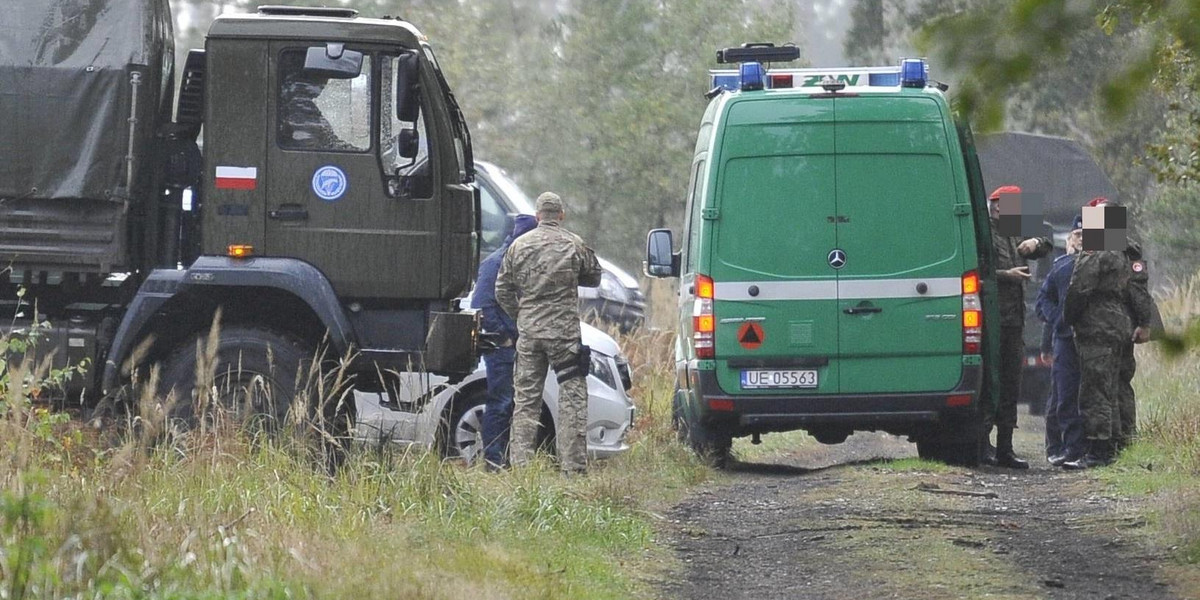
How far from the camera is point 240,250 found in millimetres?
9586

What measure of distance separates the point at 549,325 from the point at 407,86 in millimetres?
1647

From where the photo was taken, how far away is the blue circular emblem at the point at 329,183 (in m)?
9.61

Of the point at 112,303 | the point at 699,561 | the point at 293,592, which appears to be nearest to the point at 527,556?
the point at 699,561

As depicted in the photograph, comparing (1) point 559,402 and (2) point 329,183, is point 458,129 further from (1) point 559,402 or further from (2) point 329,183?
(1) point 559,402

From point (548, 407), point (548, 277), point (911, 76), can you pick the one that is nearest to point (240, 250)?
point (548, 277)

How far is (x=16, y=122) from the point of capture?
9.41 meters

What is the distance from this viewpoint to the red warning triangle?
10727mm

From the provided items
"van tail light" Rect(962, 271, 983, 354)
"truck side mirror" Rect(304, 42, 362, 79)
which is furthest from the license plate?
"truck side mirror" Rect(304, 42, 362, 79)

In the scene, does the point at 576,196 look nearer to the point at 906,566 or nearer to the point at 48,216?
the point at 48,216

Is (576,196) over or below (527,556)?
over

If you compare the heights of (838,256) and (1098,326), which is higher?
(838,256)

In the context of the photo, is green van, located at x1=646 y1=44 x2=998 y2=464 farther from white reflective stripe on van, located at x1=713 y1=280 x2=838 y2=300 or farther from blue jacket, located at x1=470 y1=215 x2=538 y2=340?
blue jacket, located at x1=470 y1=215 x2=538 y2=340

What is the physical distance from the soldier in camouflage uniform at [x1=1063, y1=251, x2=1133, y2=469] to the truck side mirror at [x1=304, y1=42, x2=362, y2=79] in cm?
494

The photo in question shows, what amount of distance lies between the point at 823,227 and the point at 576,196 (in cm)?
2091
